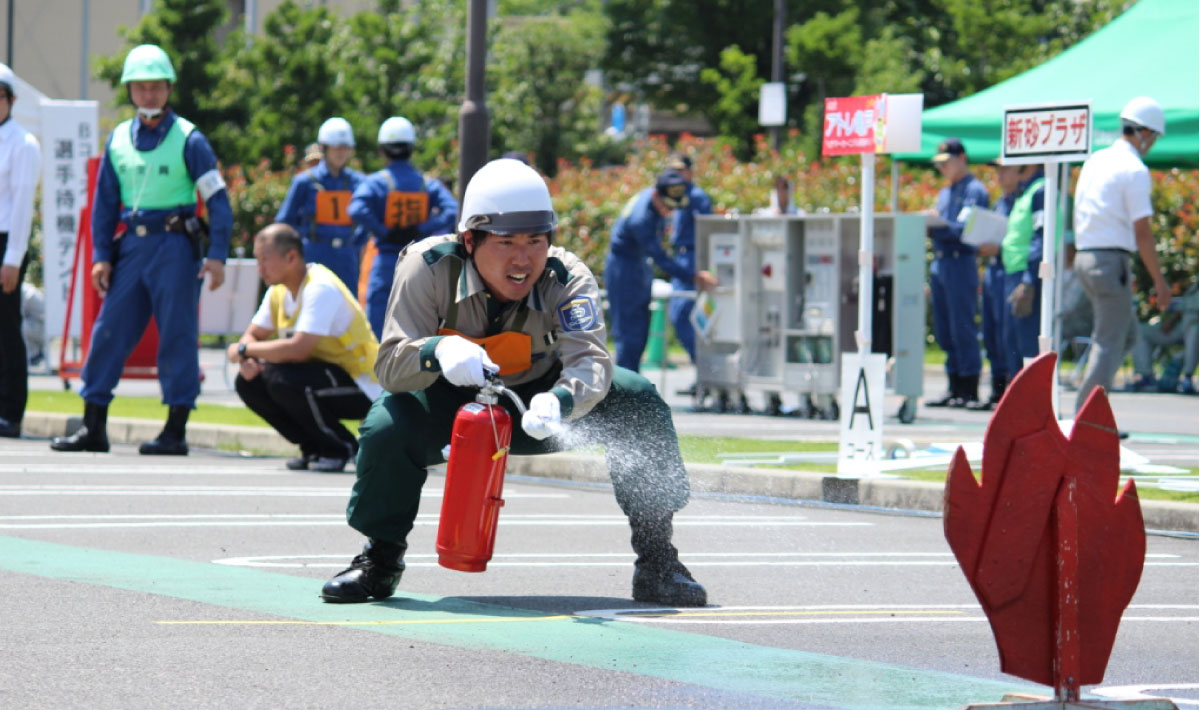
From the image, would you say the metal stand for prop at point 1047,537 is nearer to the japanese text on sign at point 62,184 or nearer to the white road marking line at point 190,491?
the white road marking line at point 190,491

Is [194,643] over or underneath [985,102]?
underneath

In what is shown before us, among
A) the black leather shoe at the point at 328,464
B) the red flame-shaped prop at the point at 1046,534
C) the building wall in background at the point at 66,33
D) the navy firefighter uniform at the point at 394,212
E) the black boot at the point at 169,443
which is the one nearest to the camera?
the red flame-shaped prop at the point at 1046,534

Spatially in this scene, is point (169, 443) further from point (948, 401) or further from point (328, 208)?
point (948, 401)

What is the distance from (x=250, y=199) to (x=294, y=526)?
20213mm

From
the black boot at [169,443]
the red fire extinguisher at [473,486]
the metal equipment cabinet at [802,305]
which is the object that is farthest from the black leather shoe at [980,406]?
the red fire extinguisher at [473,486]

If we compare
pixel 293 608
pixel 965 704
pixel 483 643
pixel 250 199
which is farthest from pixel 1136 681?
pixel 250 199

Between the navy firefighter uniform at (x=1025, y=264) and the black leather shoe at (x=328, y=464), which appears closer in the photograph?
the black leather shoe at (x=328, y=464)

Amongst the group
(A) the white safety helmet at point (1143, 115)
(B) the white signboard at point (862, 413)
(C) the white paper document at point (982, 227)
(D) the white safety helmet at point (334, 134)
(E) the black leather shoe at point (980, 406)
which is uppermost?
(A) the white safety helmet at point (1143, 115)

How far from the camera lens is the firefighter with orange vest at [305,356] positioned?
10633 mm

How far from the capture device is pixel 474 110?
13.3 m

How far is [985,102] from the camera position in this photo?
16812mm

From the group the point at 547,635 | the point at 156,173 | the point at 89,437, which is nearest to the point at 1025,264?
the point at 156,173

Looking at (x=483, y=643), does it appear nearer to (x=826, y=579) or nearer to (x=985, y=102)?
(x=826, y=579)

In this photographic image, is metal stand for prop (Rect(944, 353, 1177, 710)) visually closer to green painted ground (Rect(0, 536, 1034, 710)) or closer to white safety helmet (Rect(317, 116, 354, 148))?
green painted ground (Rect(0, 536, 1034, 710))
